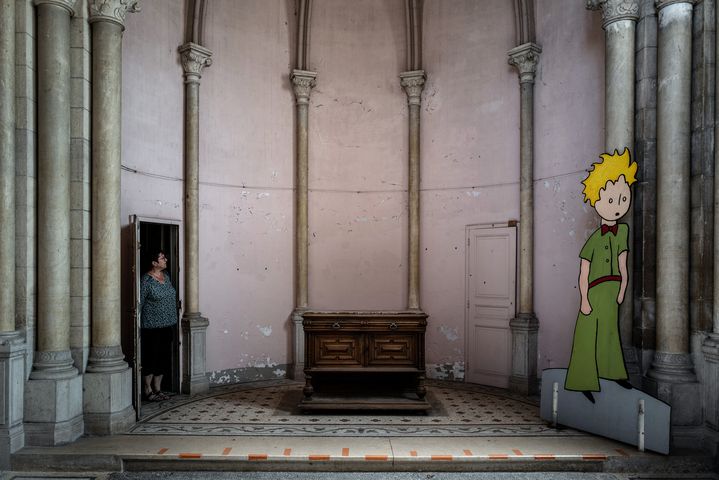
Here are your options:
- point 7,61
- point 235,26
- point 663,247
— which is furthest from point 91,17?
point 663,247

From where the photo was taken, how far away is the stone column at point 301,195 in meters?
7.37

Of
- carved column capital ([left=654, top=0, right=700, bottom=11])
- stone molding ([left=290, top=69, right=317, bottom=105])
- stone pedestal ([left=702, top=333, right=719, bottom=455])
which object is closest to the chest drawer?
stone pedestal ([left=702, top=333, right=719, bottom=455])

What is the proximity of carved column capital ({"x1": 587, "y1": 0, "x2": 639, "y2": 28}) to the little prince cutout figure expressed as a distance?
4.30 feet

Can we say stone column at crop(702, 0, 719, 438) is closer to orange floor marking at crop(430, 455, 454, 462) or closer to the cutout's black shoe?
the cutout's black shoe

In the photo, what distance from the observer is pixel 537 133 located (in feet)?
21.9

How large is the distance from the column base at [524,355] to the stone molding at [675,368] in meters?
1.95

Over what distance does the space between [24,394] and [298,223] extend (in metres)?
3.80

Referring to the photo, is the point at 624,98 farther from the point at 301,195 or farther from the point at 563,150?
the point at 301,195

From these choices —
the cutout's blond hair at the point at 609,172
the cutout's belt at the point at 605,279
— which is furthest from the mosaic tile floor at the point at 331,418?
the cutout's blond hair at the point at 609,172

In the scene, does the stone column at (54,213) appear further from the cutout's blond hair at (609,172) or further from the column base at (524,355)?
the column base at (524,355)

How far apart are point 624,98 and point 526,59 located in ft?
6.52

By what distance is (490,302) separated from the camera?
6.99 metres

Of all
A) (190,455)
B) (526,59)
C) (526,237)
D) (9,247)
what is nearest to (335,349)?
(190,455)

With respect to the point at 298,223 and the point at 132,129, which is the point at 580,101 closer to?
the point at 298,223
